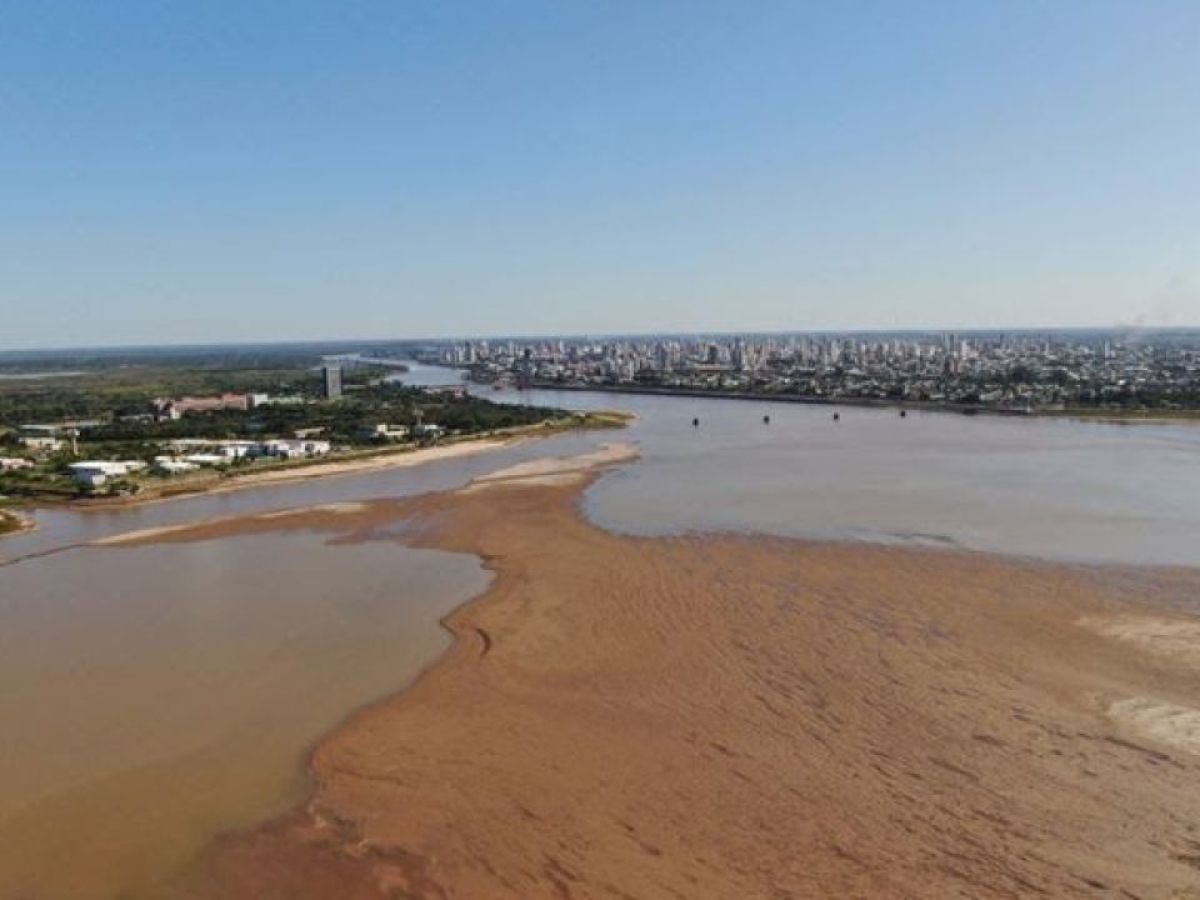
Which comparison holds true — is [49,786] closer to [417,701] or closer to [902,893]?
[417,701]

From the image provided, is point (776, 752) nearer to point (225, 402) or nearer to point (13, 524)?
point (13, 524)

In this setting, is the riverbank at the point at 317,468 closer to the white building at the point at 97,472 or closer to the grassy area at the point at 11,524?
the grassy area at the point at 11,524

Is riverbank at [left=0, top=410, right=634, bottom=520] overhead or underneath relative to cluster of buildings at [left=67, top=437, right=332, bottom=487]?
underneath

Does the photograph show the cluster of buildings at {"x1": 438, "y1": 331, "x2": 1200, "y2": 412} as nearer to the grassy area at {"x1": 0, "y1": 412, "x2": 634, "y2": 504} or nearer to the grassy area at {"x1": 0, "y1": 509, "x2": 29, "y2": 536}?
the grassy area at {"x1": 0, "y1": 412, "x2": 634, "y2": 504}

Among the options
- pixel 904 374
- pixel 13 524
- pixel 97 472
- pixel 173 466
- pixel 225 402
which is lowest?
pixel 13 524

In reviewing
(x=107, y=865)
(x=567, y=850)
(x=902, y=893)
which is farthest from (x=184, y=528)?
(x=902, y=893)

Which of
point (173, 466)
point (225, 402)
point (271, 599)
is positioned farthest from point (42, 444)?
point (271, 599)

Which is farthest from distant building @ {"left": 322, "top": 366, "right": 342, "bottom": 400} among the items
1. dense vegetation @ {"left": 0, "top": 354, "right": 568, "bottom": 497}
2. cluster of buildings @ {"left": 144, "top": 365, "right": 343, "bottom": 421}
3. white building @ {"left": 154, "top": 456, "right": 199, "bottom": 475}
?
white building @ {"left": 154, "top": 456, "right": 199, "bottom": 475}

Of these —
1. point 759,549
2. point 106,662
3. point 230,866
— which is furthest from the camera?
point 759,549
